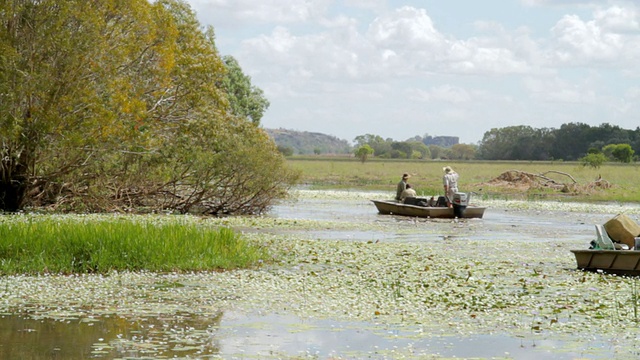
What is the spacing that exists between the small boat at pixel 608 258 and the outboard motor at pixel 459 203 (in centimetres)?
1581

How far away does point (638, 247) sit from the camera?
17.9 m

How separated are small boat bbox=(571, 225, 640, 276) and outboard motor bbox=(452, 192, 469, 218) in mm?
15814

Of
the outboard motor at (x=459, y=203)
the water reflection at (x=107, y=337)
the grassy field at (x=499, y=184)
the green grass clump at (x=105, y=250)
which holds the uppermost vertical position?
the grassy field at (x=499, y=184)

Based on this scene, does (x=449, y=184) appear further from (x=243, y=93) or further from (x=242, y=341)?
(x=243, y=93)

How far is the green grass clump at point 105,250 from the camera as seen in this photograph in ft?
54.6

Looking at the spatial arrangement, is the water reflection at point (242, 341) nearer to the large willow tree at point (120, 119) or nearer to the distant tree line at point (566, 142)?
the large willow tree at point (120, 119)

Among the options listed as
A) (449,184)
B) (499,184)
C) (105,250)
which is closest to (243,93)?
(499,184)

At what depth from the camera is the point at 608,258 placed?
699 inches

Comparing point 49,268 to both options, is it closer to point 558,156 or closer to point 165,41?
point 165,41

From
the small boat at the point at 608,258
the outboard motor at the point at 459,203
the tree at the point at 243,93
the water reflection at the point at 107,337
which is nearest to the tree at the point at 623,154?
the tree at the point at 243,93

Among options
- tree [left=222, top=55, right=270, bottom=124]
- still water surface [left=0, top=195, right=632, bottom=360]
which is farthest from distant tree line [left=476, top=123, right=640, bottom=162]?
still water surface [left=0, top=195, right=632, bottom=360]

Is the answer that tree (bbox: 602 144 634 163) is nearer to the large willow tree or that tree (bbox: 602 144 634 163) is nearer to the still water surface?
the large willow tree

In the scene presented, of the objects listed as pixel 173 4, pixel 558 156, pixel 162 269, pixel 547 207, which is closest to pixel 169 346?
pixel 162 269

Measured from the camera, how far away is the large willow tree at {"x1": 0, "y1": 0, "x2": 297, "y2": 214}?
28531 mm
